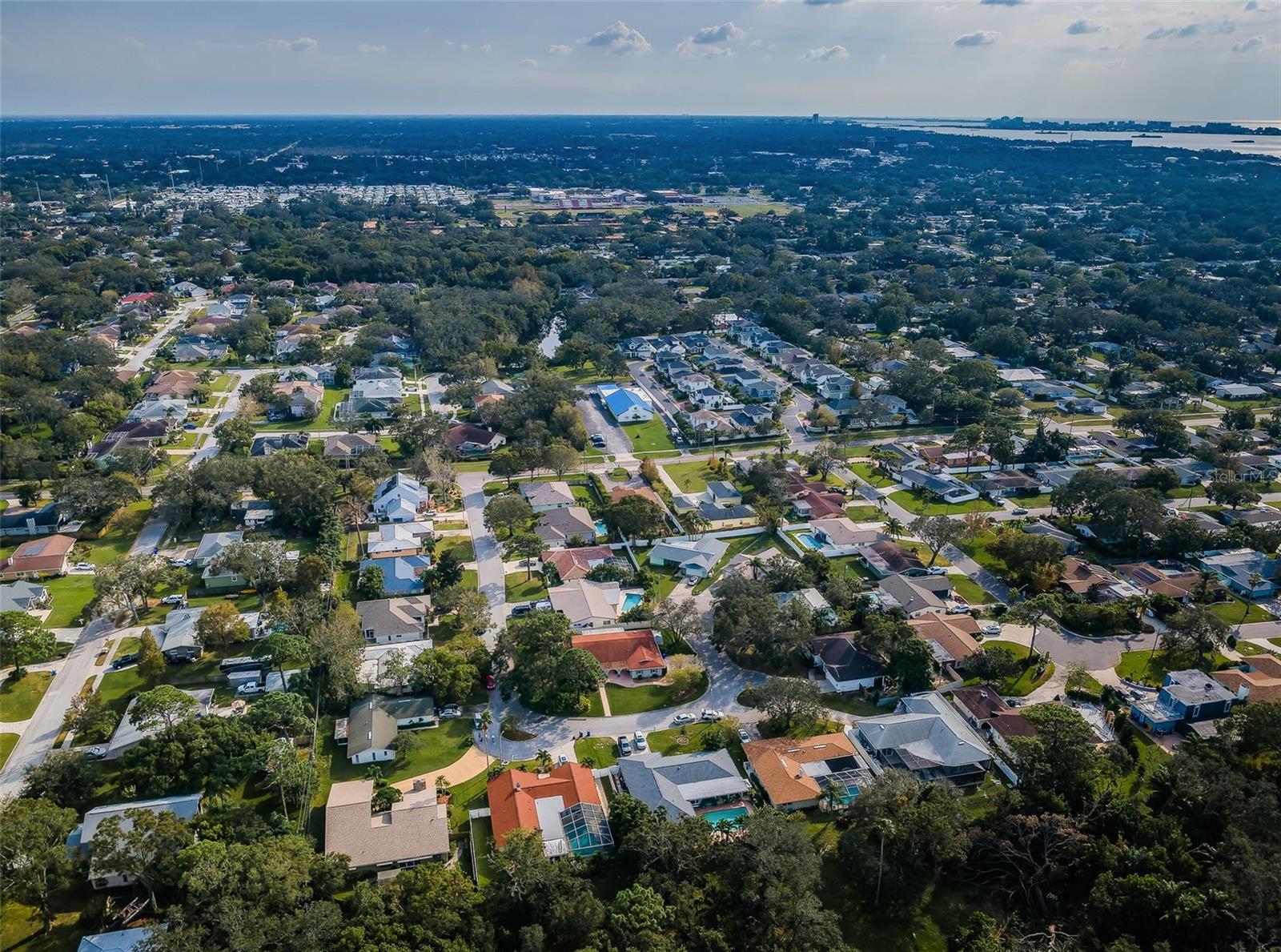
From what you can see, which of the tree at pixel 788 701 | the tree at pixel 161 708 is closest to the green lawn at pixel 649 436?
the tree at pixel 788 701

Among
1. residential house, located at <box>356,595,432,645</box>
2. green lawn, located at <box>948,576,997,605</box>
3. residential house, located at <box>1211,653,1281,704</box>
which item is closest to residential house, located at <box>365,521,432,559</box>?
residential house, located at <box>356,595,432,645</box>

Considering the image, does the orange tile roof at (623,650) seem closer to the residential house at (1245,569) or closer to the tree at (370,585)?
the tree at (370,585)

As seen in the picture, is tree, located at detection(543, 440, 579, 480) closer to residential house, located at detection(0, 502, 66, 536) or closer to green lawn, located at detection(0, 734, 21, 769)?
residential house, located at detection(0, 502, 66, 536)

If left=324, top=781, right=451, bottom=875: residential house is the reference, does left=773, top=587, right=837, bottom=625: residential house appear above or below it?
above

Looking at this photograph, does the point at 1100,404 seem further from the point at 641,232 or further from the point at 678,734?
the point at 641,232

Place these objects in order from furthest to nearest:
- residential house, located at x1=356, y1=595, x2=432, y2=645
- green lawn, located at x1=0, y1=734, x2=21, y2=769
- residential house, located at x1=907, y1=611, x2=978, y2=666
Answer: residential house, located at x1=356, y1=595, x2=432, y2=645 → residential house, located at x1=907, y1=611, x2=978, y2=666 → green lawn, located at x1=0, y1=734, x2=21, y2=769

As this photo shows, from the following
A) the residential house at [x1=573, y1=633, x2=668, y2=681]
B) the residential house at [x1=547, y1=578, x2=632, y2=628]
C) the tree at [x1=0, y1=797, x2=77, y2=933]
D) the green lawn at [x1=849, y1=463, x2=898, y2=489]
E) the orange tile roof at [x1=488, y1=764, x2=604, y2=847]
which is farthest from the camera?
the green lawn at [x1=849, y1=463, x2=898, y2=489]

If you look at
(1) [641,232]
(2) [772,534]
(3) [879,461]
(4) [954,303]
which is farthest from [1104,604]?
(1) [641,232]

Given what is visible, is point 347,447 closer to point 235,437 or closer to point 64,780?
point 235,437
